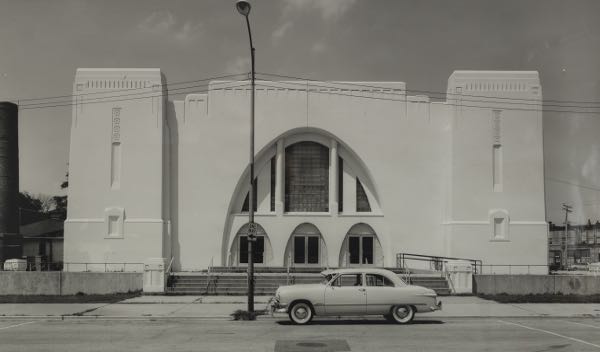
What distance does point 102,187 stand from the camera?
33.2 metres

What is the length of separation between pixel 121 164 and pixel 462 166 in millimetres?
17886

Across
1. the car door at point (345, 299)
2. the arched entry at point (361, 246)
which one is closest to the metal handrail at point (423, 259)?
the arched entry at point (361, 246)

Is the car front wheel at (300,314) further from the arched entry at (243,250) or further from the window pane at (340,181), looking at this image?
the window pane at (340,181)

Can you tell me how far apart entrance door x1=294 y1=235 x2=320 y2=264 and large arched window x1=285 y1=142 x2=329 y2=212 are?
5.49ft

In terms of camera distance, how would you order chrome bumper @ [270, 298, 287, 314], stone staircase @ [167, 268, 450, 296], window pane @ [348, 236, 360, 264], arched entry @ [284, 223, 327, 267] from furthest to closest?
window pane @ [348, 236, 360, 264], arched entry @ [284, 223, 327, 267], stone staircase @ [167, 268, 450, 296], chrome bumper @ [270, 298, 287, 314]

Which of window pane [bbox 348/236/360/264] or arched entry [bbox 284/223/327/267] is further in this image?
window pane [bbox 348/236/360/264]

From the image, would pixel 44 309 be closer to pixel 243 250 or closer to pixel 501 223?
pixel 243 250

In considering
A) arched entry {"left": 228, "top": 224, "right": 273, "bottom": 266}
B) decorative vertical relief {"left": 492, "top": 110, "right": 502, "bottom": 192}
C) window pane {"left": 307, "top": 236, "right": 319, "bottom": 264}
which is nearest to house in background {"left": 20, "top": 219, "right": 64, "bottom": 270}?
arched entry {"left": 228, "top": 224, "right": 273, "bottom": 266}

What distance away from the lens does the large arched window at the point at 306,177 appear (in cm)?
3575

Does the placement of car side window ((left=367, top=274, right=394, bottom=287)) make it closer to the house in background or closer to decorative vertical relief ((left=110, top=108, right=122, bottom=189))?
decorative vertical relief ((left=110, top=108, right=122, bottom=189))

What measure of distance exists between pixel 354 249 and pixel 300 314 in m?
19.4

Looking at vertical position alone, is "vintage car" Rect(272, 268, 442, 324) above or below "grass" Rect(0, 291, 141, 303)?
above

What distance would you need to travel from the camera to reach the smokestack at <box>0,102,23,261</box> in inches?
1539

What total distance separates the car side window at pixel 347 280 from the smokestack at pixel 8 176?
96.7ft
